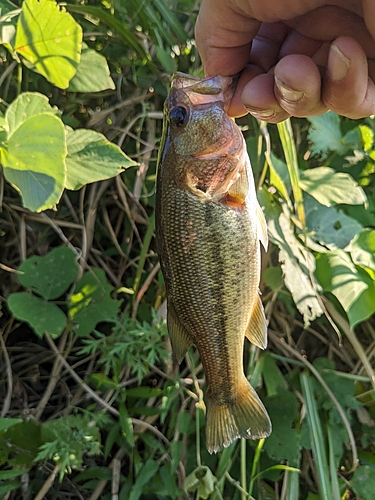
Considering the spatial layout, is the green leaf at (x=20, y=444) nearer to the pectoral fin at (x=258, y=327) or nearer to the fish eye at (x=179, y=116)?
the pectoral fin at (x=258, y=327)

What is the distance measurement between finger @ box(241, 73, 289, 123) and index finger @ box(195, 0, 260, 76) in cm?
12

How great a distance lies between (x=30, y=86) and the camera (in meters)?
2.05

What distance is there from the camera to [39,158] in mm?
1269

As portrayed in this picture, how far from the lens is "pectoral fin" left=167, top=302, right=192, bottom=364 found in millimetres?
1361

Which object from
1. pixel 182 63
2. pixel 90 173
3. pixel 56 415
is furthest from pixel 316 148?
pixel 56 415

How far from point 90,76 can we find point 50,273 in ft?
2.50

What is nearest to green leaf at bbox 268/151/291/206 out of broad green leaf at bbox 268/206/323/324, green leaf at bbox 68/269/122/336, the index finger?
broad green leaf at bbox 268/206/323/324

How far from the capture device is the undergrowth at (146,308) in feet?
5.40

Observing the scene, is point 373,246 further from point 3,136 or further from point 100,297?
point 3,136

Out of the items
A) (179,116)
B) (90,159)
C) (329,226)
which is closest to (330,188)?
(329,226)

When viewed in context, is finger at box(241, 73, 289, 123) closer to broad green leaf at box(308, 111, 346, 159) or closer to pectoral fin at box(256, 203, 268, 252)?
pectoral fin at box(256, 203, 268, 252)

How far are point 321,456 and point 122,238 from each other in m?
1.31

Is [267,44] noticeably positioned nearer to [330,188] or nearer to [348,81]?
[348,81]

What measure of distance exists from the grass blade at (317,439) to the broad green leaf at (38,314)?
3.44 ft
